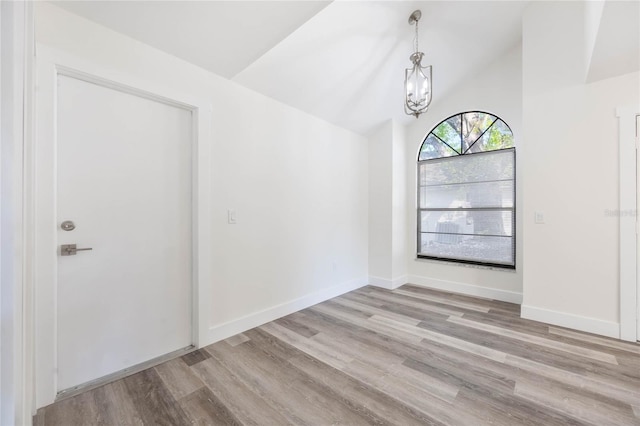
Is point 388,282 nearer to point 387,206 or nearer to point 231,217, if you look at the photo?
point 387,206

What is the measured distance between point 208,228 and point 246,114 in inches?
46.9

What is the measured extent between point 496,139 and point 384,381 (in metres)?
3.40

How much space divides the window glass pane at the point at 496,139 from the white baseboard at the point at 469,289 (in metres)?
1.91

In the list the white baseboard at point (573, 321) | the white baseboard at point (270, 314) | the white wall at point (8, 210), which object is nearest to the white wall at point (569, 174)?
the white baseboard at point (573, 321)

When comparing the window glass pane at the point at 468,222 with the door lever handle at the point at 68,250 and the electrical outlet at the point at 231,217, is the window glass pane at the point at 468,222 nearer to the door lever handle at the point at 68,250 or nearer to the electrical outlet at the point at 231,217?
the electrical outlet at the point at 231,217

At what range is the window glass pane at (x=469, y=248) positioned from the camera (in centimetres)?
358

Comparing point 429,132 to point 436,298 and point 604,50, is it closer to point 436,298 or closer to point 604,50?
point 604,50

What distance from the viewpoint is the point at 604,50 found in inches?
84.0

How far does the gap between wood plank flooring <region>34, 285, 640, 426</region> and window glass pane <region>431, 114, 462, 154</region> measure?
2.48m

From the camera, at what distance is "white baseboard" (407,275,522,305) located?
3.44 m

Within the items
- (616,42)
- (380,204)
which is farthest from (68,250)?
(616,42)

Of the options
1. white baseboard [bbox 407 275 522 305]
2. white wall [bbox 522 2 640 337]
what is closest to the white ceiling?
white wall [bbox 522 2 640 337]

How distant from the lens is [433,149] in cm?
419

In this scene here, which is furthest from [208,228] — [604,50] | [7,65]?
[604,50]
